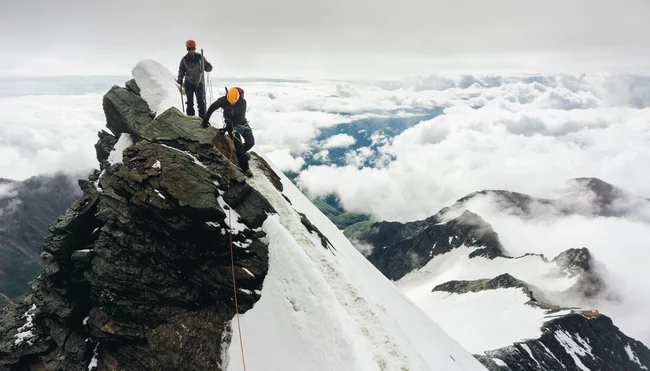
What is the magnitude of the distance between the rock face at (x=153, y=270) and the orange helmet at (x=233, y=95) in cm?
296

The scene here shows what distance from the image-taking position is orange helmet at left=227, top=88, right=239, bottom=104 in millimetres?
20797

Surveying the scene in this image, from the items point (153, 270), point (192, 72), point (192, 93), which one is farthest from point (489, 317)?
point (192, 72)

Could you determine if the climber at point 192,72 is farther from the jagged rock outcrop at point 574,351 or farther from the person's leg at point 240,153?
the jagged rock outcrop at point 574,351

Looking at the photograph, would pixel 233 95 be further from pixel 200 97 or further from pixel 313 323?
pixel 313 323

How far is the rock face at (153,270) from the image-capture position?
18.1 meters

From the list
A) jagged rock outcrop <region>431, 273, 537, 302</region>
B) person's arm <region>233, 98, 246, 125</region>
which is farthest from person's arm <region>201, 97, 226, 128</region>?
jagged rock outcrop <region>431, 273, 537, 302</region>

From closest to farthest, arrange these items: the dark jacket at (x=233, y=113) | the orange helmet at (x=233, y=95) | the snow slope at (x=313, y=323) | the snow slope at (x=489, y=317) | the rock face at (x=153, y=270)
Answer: the snow slope at (x=313, y=323), the rock face at (x=153, y=270), the orange helmet at (x=233, y=95), the dark jacket at (x=233, y=113), the snow slope at (x=489, y=317)

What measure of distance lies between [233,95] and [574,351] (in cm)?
13171

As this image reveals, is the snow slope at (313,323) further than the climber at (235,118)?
No

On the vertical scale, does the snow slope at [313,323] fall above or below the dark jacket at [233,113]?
below

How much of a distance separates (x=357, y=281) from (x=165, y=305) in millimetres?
11361

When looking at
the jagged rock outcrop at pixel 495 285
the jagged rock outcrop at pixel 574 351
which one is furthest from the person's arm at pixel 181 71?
the jagged rock outcrop at pixel 495 285

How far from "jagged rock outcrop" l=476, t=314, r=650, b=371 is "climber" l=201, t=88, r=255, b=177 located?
243 feet

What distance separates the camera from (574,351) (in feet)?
352
